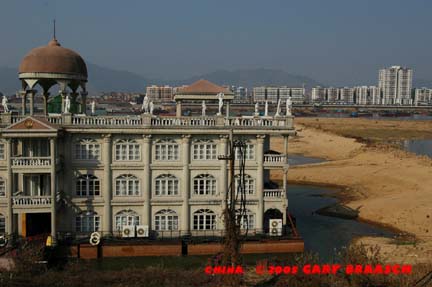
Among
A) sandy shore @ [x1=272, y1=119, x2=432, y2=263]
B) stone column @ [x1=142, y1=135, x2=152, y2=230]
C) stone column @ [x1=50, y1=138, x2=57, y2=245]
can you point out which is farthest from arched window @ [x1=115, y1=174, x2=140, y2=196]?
sandy shore @ [x1=272, y1=119, x2=432, y2=263]

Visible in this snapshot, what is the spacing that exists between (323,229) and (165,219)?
15.1 meters

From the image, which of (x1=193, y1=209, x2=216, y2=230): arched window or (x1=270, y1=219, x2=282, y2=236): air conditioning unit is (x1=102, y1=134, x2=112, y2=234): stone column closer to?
(x1=193, y1=209, x2=216, y2=230): arched window

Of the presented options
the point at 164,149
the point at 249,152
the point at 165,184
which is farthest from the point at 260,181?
the point at 164,149

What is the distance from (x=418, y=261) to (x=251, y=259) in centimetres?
1094

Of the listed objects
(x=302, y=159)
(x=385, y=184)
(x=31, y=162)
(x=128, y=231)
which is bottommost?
(x=302, y=159)

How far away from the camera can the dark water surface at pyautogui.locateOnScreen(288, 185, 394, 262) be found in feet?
122

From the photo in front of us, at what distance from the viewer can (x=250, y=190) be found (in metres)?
34.5

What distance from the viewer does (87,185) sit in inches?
1310

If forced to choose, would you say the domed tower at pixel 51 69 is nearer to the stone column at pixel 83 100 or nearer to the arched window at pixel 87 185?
the stone column at pixel 83 100

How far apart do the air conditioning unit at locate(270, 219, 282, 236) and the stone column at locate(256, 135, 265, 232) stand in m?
0.81

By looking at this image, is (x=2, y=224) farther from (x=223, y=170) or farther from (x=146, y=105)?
(x=223, y=170)

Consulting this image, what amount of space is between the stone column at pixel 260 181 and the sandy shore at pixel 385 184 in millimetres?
8877

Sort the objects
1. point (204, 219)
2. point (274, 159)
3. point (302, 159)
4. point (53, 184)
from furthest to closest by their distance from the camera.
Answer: point (302, 159) → point (274, 159) → point (204, 219) → point (53, 184)

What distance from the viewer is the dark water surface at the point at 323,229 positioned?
37188 millimetres
